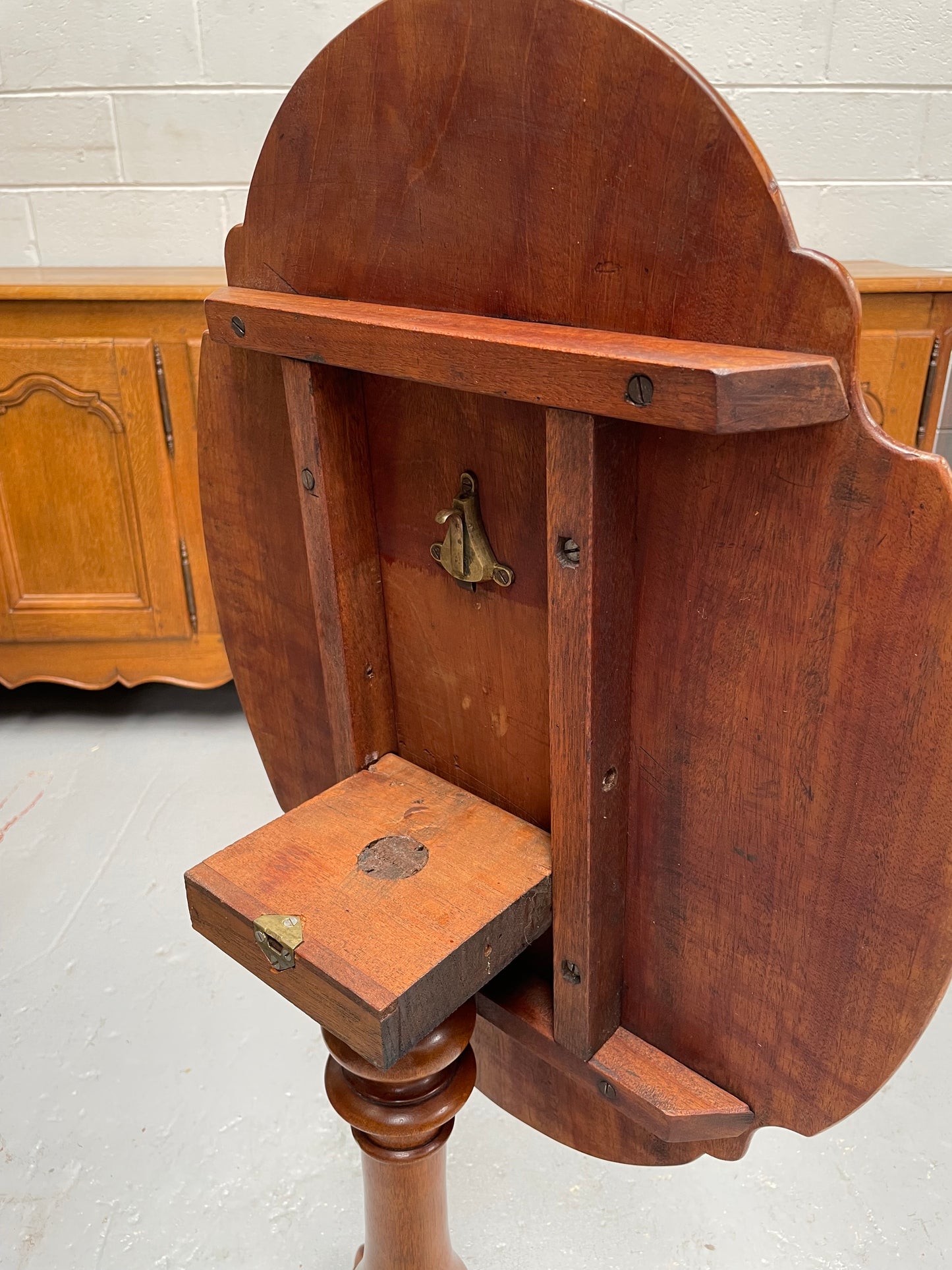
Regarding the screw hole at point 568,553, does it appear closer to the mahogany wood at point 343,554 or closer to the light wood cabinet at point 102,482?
the mahogany wood at point 343,554

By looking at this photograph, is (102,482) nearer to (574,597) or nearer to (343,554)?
(343,554)

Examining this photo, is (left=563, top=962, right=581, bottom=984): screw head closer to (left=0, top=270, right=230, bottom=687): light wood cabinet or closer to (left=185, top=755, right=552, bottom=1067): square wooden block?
(left=185, top=755, right=552, bottom=1067): square wooden block

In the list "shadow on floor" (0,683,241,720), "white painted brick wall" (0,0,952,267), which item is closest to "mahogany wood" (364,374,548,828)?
"shadow on floor" (0,683,241,720)

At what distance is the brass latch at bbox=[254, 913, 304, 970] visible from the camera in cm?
75

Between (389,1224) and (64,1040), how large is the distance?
78 centimetres

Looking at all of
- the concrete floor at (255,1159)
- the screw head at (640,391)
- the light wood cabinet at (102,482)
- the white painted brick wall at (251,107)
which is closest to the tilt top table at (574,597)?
the screw head at (640,391)

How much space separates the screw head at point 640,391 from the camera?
55cm

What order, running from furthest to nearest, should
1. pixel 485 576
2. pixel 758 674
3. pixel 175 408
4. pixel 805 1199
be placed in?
1. pixel 175 408
2. pixel 805 1199
3. pixel 485 576
4. pixel 758 674

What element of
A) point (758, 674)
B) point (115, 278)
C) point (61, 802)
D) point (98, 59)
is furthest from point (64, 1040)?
point (98, 59)

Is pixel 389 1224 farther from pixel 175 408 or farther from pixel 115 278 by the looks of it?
pixel 115 278

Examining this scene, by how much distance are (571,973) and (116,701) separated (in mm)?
2026

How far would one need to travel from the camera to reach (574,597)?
66cm

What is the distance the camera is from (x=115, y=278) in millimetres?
2203

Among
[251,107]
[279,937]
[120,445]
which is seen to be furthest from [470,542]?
[251,107]
